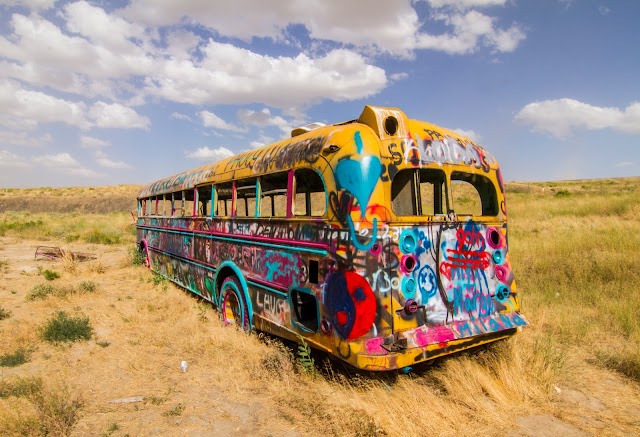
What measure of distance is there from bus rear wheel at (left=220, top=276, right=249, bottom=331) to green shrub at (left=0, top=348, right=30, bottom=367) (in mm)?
2322

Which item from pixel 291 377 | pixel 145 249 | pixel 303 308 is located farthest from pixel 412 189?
pixel 145 249

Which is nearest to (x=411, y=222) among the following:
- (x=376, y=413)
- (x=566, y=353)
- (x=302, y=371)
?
(x=376, y=413)

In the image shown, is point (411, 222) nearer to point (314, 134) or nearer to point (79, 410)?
point (314, 134)

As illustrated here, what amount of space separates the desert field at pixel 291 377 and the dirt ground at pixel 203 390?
16mm

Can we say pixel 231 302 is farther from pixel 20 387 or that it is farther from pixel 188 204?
pixel 188 204

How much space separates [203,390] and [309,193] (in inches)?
98.5

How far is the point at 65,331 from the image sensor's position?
17.2 feet

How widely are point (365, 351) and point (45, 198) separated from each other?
213ft

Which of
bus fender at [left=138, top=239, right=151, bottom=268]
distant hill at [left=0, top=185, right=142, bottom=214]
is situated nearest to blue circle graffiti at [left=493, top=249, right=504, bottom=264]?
bus fender at [left=138, top=239, right=151, bottom=268]

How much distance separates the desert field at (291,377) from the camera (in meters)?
3.15

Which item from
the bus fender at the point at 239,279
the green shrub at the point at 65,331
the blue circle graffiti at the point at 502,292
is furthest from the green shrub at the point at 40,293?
the blue circle graffiti at the point at 502,292

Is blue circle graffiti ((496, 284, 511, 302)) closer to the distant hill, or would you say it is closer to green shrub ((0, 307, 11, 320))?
green shrub ((0, 307, 11, 320))

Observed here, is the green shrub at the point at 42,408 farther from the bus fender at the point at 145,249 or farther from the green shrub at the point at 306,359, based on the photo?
the bus fender at the point at 145,249

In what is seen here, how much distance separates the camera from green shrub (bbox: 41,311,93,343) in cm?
514
